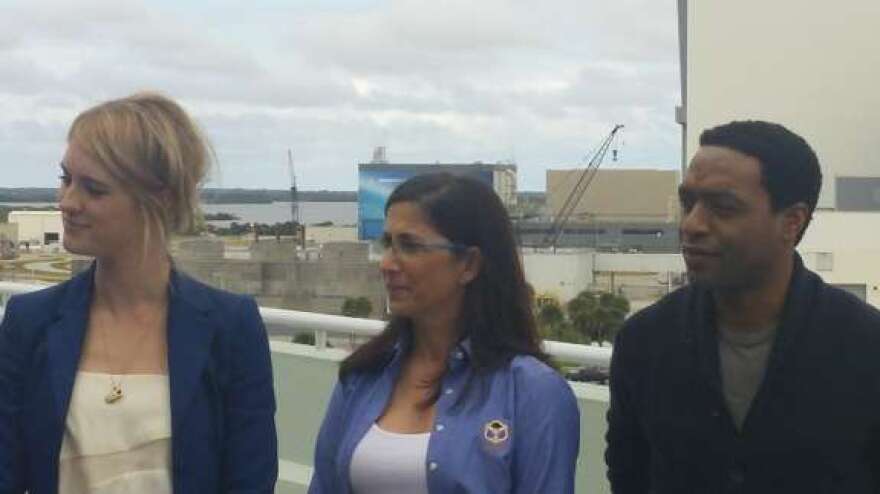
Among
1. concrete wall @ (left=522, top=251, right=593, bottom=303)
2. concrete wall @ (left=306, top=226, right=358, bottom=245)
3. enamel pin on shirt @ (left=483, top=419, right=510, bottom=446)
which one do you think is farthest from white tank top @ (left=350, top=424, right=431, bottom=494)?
concrete wall @ (left=306, top=226, right=358, bottom=245)

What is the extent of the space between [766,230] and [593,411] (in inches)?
58.6

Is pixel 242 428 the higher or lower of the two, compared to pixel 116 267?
lower

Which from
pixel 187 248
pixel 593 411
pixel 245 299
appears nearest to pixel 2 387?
pixel 245 299

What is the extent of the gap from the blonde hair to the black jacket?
3.18ft

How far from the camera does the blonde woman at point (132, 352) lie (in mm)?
2541

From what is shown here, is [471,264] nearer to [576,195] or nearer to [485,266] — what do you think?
[485,266]

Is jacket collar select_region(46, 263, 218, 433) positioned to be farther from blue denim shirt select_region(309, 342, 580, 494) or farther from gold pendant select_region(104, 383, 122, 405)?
blue denim shirt select_region(309, 342, 580, 494)

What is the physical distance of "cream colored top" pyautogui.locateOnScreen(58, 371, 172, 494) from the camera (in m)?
2.55

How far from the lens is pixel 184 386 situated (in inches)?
102

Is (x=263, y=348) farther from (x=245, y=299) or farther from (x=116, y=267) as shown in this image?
(x=116, y=267)

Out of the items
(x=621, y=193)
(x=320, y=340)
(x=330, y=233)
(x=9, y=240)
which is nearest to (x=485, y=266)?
(x=320, y=340)

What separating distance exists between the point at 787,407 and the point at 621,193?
83037 millimetres

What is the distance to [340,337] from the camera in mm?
4578

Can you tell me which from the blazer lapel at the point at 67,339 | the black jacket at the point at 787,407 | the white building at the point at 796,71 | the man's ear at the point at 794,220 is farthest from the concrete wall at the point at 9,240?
the white building at the point at 796,71
